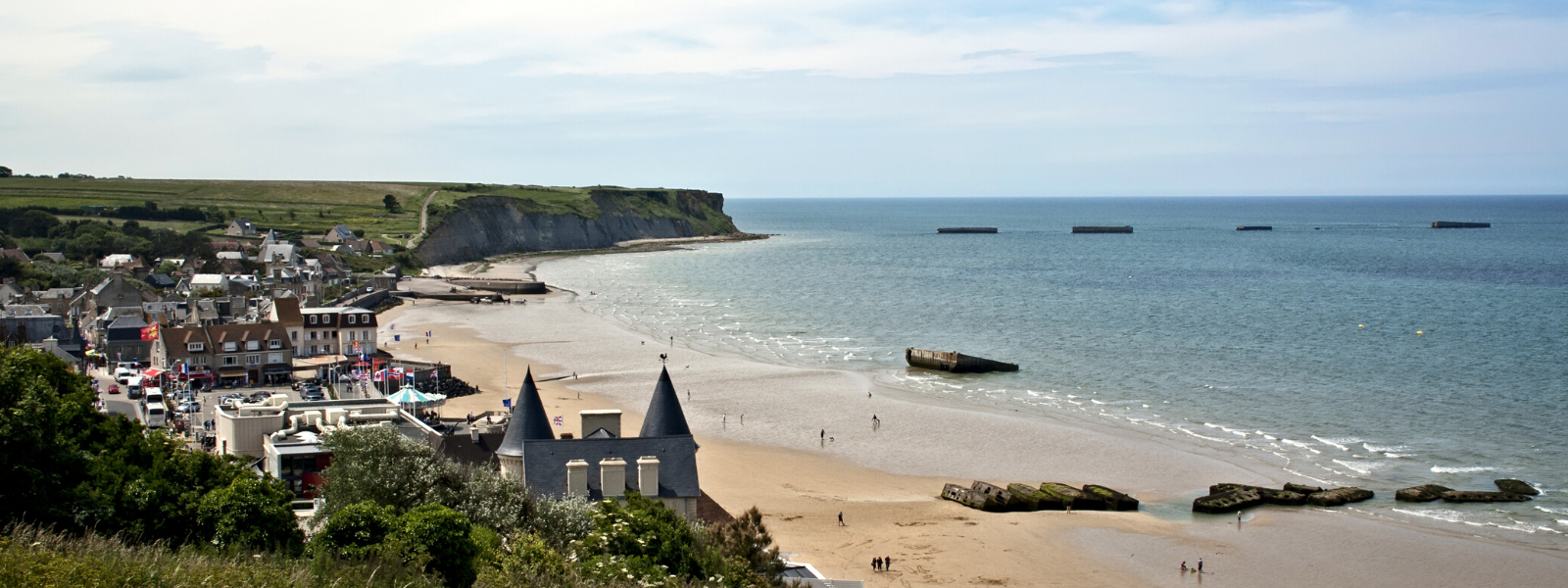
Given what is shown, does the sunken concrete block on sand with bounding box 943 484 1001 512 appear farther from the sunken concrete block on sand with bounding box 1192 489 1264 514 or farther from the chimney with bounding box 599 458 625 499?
the chimney with bounding box 599 458 625 499

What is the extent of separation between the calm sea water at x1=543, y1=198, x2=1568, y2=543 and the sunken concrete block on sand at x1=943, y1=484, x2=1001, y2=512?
1211 centimetres

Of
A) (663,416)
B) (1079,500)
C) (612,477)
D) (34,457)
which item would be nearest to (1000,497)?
(1079,500)

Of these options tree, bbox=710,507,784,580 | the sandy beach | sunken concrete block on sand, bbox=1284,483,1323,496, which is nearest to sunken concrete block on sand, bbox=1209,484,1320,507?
sunken concrete block on sand, bbox=1284,483,1323,496

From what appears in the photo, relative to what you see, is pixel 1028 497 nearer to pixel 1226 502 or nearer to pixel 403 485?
pixel 1226 502

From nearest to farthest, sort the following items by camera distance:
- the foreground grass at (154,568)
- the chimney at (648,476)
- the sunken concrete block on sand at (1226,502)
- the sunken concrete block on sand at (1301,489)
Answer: the foreground grass at (154,568) < the chimney at (648,476) < the sunken concrete block on sand at (1226,502) < the sunken concrete block on sand at (1301,489)

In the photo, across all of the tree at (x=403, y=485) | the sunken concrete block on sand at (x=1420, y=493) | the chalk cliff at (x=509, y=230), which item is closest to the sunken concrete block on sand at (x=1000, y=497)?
the sunken concrete block on sand at (x=1420, y=493)

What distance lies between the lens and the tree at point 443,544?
Result: 19688 mm

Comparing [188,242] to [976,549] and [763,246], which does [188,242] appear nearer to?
[763,246]

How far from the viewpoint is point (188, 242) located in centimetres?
11600

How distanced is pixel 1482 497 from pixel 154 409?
46.4 metres

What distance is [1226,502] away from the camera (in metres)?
36.7

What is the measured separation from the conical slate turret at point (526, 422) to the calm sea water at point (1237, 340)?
25.9 metres

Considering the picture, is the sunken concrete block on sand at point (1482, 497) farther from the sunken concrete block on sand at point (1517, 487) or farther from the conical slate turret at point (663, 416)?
the conical slate turret at point (663, 416)

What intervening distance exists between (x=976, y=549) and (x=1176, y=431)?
18.0 metres
